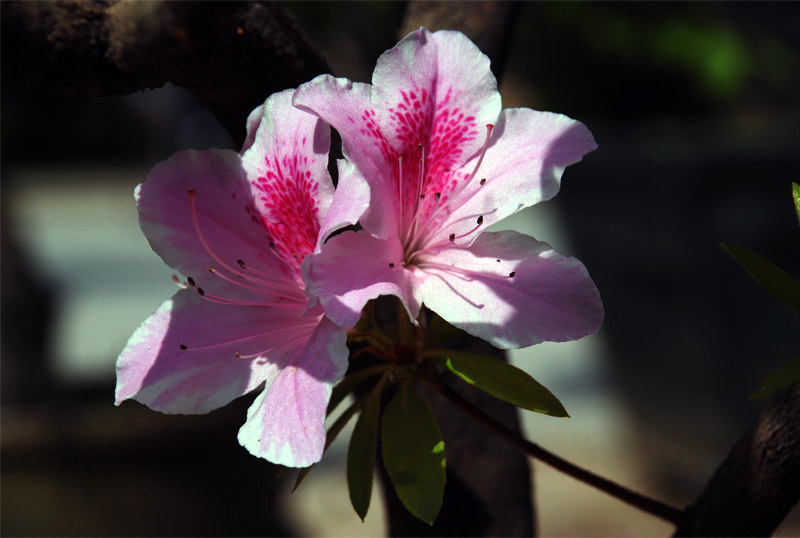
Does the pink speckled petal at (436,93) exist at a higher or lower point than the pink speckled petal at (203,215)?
higher

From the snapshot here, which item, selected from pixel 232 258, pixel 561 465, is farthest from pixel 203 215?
pixel 561 465

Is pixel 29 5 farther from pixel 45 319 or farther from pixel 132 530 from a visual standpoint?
pixel 45 319

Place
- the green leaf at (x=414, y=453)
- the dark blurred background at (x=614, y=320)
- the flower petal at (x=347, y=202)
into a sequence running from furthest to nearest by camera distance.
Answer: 1. the dark blurred background at (x=614, y=320)
2. the green leaf at (x=414, y=453)
3. the flower petal at (x=347, y=202)

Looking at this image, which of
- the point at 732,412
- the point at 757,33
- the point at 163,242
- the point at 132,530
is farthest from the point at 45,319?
the point at 757,33

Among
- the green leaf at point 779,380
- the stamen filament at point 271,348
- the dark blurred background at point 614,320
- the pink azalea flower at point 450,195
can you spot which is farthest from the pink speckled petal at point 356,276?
the dark blurred background at point 614,320

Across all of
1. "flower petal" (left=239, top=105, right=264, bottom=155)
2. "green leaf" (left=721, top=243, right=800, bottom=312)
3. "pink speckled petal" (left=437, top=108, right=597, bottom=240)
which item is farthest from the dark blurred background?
"flower petal" (left=239, top=105, right=264, bottom=155)

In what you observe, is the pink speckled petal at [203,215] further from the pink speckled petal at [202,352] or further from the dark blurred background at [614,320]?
the dark blurred background at [614,320]

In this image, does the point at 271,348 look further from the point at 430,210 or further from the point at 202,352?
the point at 430,210
